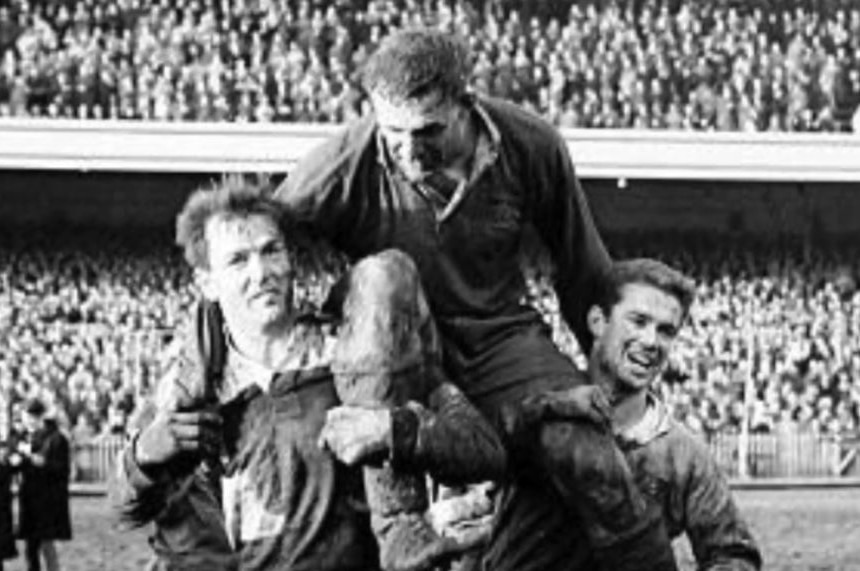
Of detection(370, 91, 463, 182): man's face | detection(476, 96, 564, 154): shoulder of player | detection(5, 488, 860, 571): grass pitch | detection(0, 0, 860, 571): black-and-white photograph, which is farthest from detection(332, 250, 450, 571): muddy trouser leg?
→ detection(5, 488, 860, 571): grass pitch

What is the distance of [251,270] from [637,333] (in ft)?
2.91

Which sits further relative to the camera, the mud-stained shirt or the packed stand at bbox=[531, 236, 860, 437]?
the packed stand at bbox=[531, 236, 860, 437]

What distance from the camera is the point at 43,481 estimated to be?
1591 cm

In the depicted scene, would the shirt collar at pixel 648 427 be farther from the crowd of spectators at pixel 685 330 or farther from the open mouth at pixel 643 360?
the crowd of spectators at pixel 685 330

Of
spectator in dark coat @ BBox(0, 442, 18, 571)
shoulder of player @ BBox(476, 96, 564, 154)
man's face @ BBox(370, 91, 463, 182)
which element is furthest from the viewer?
spectator in dark coat @ BBox(0, 442, 18, 571)

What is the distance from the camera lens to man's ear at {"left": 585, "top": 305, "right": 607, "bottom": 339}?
5156mm

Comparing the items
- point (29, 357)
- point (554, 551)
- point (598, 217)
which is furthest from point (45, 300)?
point (554, 551)

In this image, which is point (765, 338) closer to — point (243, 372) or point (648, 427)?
point (648, 427)

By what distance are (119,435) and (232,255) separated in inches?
782

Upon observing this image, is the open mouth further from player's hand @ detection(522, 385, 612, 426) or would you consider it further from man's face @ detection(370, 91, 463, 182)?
man's face @ detection(370, 91, 463, 182)

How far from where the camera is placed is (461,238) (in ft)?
16.1

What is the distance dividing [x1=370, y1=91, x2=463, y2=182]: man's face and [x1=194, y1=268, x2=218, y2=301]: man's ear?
1.50 ft

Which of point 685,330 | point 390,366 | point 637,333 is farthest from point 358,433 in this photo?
point 685,330

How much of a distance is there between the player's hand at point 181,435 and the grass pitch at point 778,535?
1069 cm
